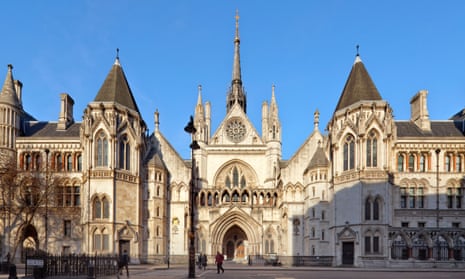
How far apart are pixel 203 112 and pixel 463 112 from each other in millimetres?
31766

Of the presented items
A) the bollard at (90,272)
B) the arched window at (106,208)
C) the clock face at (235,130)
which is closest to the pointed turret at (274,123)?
the clock face at (235,130)

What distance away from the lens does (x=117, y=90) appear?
2067 inches

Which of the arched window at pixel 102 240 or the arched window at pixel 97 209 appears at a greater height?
the arched window at pixel 97 209

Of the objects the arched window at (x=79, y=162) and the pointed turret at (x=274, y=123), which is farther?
the pointed turret at (x=274, y=123)

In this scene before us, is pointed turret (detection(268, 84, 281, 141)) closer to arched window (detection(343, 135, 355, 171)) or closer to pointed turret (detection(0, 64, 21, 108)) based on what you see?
arched window (detection(343, 135, 355, 171))

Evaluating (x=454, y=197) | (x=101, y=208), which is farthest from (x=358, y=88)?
(x=101, y=208)

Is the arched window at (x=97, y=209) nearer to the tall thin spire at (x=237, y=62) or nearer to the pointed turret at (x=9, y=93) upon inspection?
the pointed turret at (x=9, y=93)

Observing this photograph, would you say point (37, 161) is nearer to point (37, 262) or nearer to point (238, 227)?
point (238, 227)

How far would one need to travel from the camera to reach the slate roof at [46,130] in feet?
178

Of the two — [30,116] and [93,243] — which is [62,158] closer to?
[93,243]

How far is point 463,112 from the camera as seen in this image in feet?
177

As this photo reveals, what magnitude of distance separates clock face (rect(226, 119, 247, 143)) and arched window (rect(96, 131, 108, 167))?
64.3ft

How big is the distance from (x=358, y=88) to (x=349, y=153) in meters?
6.84

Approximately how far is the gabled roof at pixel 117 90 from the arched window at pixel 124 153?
13.1 feet
